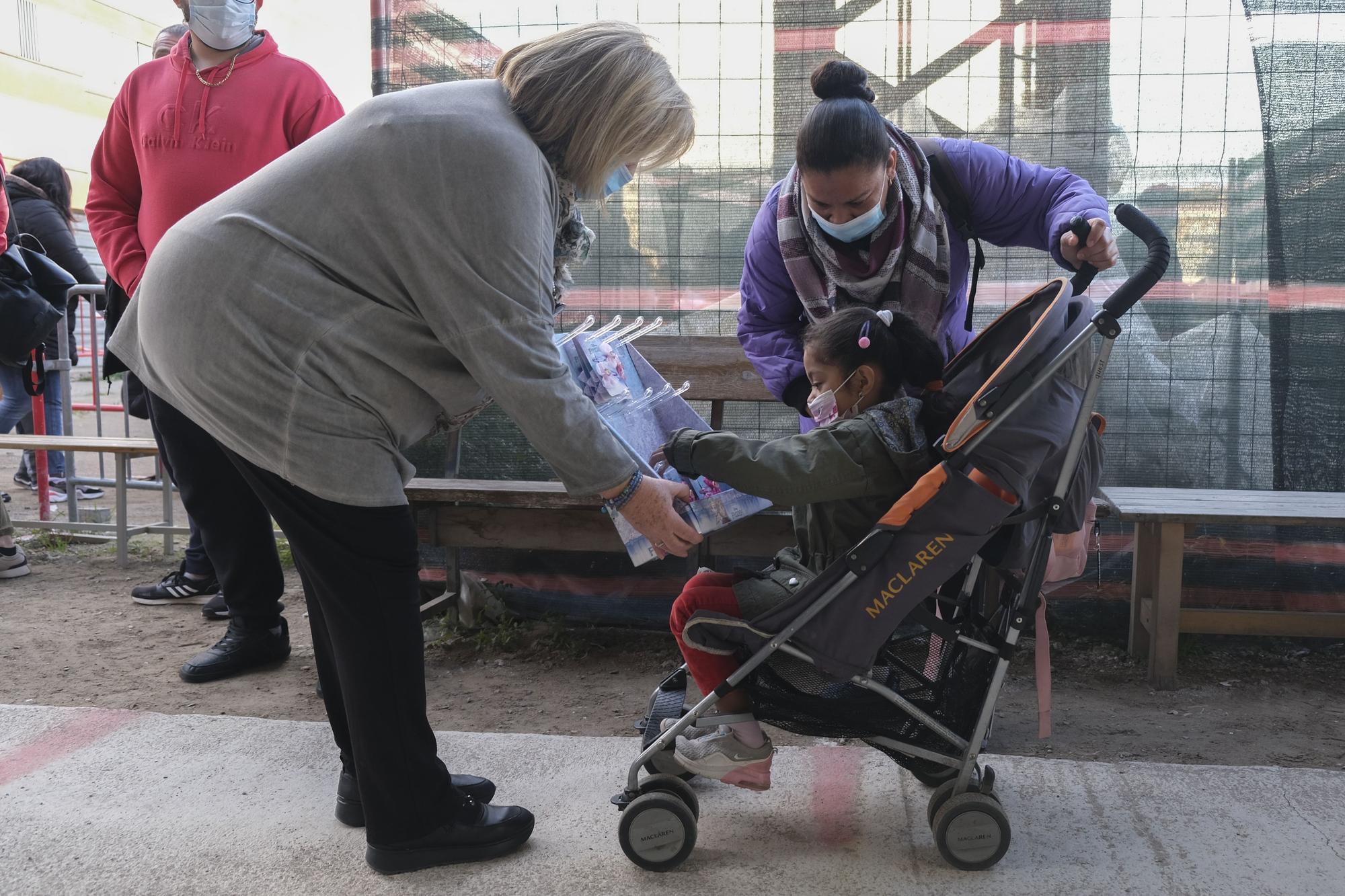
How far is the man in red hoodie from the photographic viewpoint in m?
3.21

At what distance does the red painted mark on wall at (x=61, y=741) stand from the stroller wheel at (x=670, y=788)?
1595 millimetres

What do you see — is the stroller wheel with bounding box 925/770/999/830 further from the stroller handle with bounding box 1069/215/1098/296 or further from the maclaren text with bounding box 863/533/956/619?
the stroller handle with bounding box 1069/215/1098/296

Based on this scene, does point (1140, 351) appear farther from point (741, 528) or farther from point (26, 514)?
point (26, 514)

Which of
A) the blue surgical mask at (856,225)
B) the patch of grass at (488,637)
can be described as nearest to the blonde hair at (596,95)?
the blue surgical mask at (856,225)

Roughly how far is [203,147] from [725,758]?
7.58ft

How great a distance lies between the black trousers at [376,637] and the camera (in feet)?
6.79

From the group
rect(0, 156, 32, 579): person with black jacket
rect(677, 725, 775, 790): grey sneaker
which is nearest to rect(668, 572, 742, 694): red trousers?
rect(677, 725, 775, 790): grey sneaker

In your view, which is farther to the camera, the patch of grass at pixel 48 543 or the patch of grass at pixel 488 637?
the patch of grass at pixel 48 543

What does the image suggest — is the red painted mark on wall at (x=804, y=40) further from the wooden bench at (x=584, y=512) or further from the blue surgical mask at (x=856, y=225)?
the blue surgical mask at (x=856, y=225)

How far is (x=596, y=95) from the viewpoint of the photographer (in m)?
1.93

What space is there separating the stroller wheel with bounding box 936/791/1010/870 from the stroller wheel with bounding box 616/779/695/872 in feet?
1.70

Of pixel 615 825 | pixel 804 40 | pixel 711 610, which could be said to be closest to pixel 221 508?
pixel 615 825

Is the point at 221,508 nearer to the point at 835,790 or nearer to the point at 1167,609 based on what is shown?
the point at 835,790

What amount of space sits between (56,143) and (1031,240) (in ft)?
57.0
